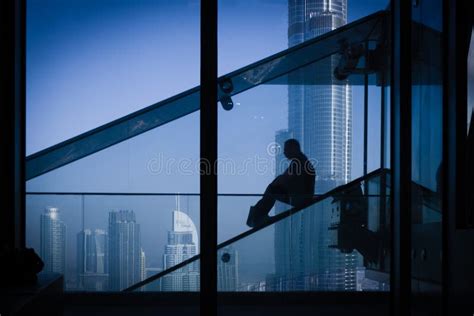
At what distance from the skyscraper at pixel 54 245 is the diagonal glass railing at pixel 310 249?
50 cm

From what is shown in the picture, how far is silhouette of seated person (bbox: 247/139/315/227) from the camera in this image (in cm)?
354

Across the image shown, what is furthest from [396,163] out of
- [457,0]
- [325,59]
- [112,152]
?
[112,152]

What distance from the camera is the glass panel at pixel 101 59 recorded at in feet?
11.6

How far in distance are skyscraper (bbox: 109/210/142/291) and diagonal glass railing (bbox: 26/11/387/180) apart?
47cm

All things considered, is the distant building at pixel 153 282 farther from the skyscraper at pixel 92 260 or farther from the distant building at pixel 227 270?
the distant building at pixel 227 270

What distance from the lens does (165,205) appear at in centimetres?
348

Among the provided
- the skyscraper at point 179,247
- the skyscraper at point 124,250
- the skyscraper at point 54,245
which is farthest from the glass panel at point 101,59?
the skyscraper at point 179,247

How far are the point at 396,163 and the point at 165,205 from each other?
5.00 ft

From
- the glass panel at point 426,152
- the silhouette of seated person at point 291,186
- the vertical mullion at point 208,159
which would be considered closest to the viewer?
the glass panel at point 426,152

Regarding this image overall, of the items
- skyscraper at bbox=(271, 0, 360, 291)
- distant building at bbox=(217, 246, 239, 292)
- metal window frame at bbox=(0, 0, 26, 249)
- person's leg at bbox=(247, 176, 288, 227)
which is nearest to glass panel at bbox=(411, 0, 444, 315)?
skyscraper at bbox=(271, 0, 360, 291)

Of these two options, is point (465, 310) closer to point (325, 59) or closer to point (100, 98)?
point (325, 59)

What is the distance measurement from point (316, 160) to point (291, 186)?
0.77ft

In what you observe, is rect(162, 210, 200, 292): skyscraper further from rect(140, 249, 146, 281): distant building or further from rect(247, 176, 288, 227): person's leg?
rect(247, 176, 288, 227): person's leg

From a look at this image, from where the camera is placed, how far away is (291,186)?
3562 millimetres
